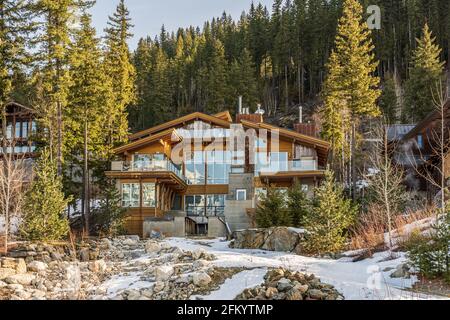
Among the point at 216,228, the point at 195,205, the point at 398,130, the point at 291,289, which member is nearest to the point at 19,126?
the point at 195,205

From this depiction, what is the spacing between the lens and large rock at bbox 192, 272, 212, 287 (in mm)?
12685

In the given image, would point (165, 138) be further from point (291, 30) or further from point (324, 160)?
point (291, 30)

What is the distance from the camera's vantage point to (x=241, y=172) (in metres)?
32.6

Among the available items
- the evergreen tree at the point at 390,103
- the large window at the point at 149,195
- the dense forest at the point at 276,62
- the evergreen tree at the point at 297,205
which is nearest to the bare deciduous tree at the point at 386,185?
the evergreen tree at the point at 297,205

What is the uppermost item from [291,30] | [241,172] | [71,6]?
[291,30]

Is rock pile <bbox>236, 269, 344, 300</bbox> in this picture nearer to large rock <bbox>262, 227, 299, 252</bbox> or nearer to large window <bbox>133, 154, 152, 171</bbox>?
large rock <bbox>262, 227, 299, 252</bbox>

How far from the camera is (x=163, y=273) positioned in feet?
46.0

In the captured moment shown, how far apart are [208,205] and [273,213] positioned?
39.0 ft

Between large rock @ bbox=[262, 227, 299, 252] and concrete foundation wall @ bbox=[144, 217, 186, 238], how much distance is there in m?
9.35

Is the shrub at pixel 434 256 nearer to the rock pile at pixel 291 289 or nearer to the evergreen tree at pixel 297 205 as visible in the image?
the rock pile at pixel 291 289
